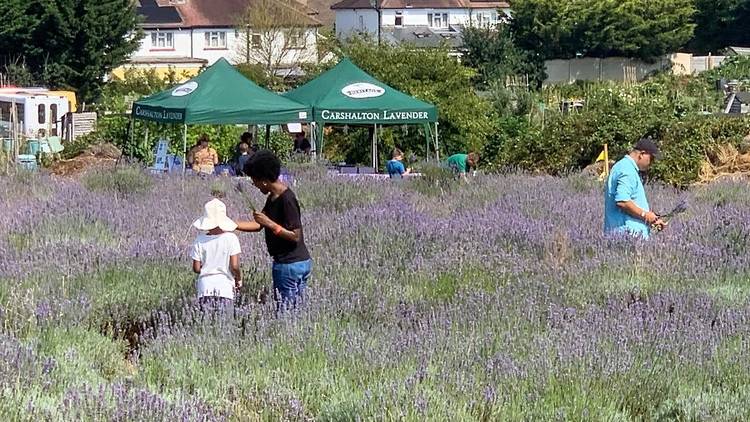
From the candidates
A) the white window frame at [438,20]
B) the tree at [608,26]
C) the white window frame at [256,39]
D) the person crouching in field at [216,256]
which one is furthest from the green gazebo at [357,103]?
the white window frame at [438,20]

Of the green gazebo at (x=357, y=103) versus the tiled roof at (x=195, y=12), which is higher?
the tiled roof at (x=195, y=12)

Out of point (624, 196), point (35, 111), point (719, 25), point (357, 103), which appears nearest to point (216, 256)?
point (624, 196)

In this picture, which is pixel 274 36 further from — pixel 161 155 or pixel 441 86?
pixel 161 155

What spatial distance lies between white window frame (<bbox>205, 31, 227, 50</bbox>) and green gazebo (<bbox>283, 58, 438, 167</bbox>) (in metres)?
56.8

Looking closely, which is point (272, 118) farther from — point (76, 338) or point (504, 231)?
point (76, 338)

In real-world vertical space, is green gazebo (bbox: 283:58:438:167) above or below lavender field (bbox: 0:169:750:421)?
above

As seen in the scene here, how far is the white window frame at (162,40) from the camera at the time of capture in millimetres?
75812

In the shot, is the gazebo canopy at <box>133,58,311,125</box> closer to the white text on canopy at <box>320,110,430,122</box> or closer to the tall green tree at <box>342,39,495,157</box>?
the white text on canopy at <box>320,110,430,122</box>

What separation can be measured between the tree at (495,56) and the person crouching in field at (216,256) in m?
48.1

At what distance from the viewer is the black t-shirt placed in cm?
666

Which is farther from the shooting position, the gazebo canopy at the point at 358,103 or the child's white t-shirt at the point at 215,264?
the gazebo canopy at the point at 358,103

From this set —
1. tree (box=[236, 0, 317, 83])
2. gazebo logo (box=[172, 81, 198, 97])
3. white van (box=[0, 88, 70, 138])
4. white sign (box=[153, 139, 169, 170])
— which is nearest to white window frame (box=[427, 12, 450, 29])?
tree (box=[236, 0, 317, 83])

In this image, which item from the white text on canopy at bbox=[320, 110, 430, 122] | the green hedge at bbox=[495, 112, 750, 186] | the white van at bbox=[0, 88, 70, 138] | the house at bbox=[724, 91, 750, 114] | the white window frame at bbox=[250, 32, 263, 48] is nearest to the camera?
the green hedge at bbox=[495, 112, 750, 186]

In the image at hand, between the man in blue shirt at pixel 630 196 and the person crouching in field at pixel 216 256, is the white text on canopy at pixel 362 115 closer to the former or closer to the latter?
the man in blue shirt at pixel 630 196
